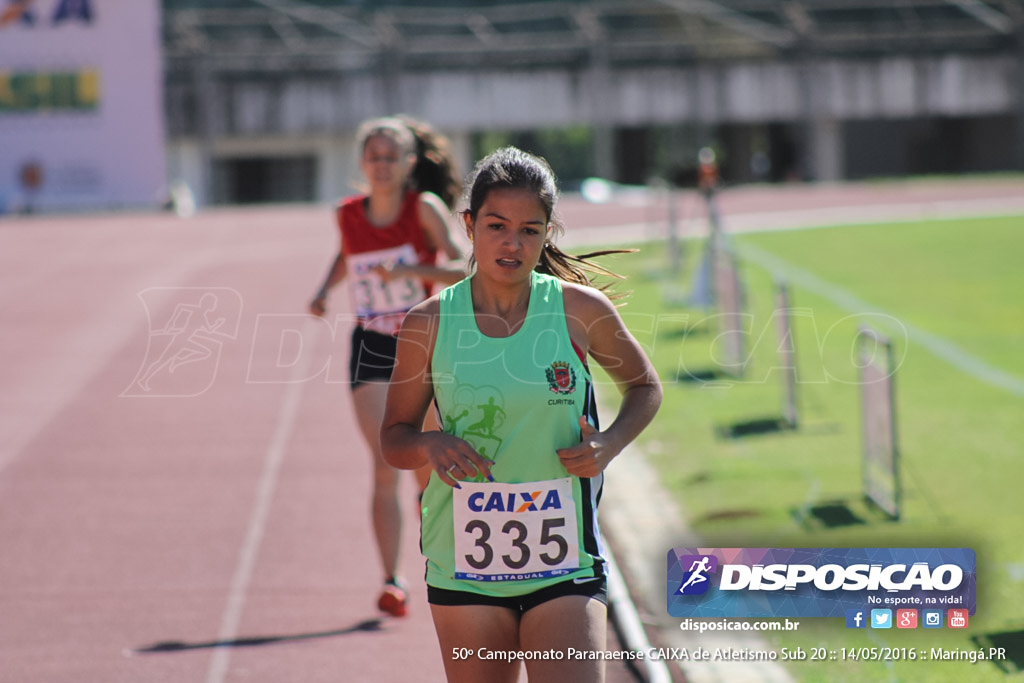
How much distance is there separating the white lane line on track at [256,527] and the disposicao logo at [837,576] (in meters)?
1.93

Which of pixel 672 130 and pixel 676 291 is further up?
pixel 672 130

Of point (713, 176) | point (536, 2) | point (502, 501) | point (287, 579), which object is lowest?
point (287, 579)

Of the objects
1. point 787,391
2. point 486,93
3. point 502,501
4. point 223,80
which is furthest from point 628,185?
point 502,501

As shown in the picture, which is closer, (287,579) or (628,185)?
(287,579)

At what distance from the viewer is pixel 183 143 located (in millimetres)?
48594

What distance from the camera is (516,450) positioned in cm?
347

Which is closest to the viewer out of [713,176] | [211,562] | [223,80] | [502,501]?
[502,501]

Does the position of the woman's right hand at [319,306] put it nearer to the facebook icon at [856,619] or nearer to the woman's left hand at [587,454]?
the facebook icon at [856,619]

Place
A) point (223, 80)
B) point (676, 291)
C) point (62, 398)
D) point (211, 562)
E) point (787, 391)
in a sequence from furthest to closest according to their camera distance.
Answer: point (223, 80), point (676, 291), point (62, 398), point (787, 391), point (211, 562)

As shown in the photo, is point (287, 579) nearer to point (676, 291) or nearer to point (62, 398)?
point (62, 398)

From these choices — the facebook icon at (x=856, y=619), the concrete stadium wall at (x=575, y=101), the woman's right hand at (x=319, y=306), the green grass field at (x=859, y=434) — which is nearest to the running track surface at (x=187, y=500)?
the facebook icon at (x=856, y=619)

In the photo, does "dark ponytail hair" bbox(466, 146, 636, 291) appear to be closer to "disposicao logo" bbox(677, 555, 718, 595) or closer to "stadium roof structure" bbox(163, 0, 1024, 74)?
"disposicao logo" bbox(677, 555, 718, 595)

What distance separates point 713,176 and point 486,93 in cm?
3608

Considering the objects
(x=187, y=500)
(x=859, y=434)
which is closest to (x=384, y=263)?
(x=187, y=500)
